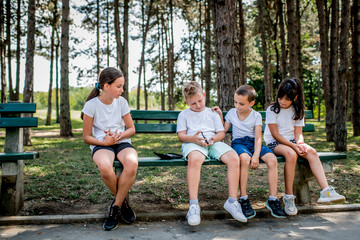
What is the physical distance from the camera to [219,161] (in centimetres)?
337

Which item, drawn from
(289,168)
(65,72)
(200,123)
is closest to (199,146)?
(200,123)

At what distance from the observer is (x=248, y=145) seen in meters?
3.63

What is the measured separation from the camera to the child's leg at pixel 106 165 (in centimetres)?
299

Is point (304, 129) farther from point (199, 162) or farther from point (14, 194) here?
point (14, 194)

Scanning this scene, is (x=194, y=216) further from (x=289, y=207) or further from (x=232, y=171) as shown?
(x=289, y=207)

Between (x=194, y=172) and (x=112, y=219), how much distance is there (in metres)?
0.91

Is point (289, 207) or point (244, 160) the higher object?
point (244, 160)

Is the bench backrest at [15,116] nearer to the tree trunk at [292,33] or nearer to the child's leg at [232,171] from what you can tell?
the child's leg at [232,171]

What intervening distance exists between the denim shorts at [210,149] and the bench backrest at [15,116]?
1.64m

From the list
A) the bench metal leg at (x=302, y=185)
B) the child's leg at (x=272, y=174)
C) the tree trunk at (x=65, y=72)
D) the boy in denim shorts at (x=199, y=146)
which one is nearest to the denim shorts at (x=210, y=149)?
the boy in denim shorts at (x=199, y=146)

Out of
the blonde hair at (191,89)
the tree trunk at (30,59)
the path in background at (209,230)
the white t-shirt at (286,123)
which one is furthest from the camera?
the tree trunk at (30,59)

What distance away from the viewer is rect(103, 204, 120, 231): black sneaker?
2938mm

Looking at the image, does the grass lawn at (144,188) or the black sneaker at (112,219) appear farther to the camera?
the grass lawn at (144,188)

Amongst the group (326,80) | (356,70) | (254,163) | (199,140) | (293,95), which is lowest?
(254,163)
